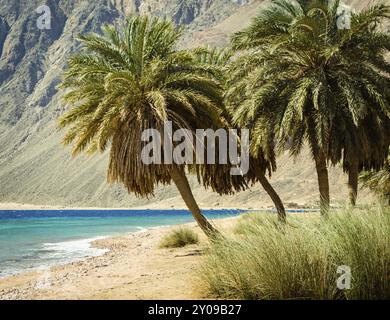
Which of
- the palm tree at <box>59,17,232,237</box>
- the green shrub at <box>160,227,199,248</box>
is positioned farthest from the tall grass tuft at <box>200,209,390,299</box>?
the green shrub at <box>160,227,199,248</box>

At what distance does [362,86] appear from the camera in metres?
14.3

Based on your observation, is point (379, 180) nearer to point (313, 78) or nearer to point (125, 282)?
point (313, 78)

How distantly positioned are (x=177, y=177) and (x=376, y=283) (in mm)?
8760

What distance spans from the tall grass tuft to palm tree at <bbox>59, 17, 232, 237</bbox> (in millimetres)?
6219

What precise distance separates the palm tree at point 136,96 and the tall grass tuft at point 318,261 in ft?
20.4

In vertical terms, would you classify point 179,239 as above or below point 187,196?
below

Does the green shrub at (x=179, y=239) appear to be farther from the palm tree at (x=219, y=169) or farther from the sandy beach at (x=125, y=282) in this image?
the palm tree at (x=219, y=169)

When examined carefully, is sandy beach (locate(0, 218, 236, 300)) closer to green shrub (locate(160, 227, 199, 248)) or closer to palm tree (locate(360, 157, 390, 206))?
green shrub (locate(160, 227, 199, 248))

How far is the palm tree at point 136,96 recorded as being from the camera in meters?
14.5

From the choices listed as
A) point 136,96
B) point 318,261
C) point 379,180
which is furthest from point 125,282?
point 379,180

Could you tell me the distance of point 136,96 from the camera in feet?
48.3

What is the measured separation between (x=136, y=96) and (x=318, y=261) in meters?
8.82

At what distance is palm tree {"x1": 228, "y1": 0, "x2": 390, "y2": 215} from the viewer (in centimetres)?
1385
